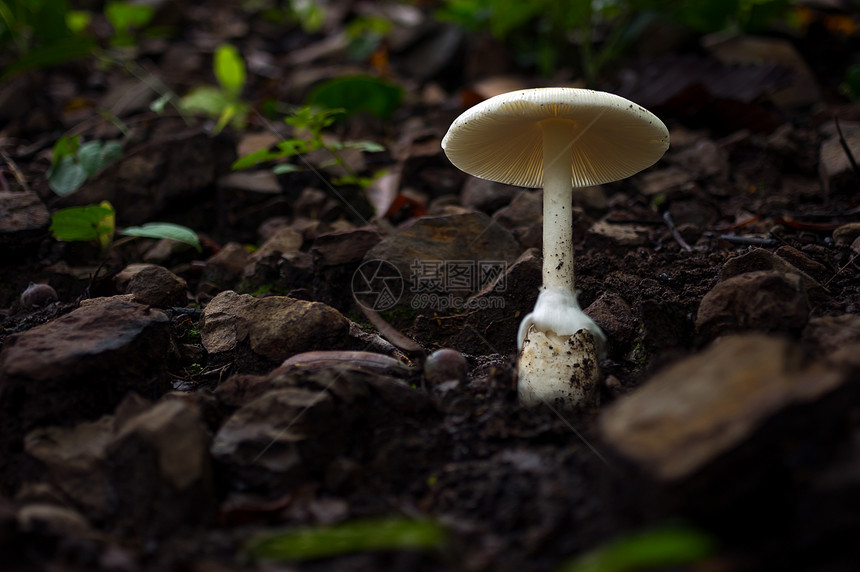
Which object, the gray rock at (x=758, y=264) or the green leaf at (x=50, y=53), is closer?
the gray rock at (x=758, y=264)

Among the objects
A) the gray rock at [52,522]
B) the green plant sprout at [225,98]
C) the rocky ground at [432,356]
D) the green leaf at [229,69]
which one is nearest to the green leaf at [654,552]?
the rocky ground at [432,356]

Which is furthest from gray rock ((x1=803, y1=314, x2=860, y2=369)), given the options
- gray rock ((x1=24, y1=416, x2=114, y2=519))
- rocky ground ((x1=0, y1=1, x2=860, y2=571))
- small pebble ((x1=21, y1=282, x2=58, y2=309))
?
small pebble ((x1=21, y1=282, x2=58, y2=309))

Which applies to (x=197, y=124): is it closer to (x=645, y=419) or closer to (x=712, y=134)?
(x=712, y=134)

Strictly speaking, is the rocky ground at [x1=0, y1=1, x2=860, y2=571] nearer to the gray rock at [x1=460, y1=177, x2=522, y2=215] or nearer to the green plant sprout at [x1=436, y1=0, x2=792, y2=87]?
the gray rock at [x1=460, y1=177, x2=522, y2=215]

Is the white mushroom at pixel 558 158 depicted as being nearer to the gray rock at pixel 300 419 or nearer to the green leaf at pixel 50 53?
the gray rock at pixel 300 419

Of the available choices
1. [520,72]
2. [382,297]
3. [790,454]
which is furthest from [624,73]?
[790,454]

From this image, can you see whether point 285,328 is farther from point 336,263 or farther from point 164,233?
point 164,233

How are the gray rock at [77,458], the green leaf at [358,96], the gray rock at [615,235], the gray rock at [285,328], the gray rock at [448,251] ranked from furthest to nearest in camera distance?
the green leaf at [358,96]
the gray rock at [615,235]
the gray rock at [448,251]
the gray rock at [285,328]
the gray rock at [77,458]

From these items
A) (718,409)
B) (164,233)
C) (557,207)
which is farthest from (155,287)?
(718,409)
